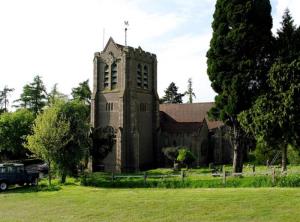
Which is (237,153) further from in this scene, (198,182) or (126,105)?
(126,105)

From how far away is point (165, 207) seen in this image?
19.2m

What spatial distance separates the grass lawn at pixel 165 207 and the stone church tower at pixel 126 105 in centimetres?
2730

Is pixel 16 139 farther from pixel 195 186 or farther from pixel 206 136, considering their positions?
pixel 195 186

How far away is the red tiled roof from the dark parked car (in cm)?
3000

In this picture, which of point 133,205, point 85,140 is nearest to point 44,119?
point 85,140

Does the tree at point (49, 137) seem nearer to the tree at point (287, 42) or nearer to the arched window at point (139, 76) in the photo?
the tree at point (287, 42)

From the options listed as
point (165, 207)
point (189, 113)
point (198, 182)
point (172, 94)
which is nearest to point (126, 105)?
point (189, 113)

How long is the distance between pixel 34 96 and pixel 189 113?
25658 millimetres

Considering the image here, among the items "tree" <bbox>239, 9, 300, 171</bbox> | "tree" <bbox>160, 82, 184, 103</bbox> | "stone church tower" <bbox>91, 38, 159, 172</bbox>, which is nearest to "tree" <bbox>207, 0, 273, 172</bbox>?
"tree" <bbox>239, 9, 300, 171</bbox>

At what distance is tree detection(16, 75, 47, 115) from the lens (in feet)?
233

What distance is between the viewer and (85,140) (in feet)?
121

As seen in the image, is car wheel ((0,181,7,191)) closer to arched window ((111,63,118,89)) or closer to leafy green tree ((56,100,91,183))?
leafy green tree ((56,100,91,183))

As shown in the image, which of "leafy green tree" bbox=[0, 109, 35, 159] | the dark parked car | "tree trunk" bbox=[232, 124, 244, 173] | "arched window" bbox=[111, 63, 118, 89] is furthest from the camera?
"leafy green tree" bbox=[0, 109, 35, 159]

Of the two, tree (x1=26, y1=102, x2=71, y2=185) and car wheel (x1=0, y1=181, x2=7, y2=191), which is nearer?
car wheel (x1=0, y1=181, x2=7, y2=191)
